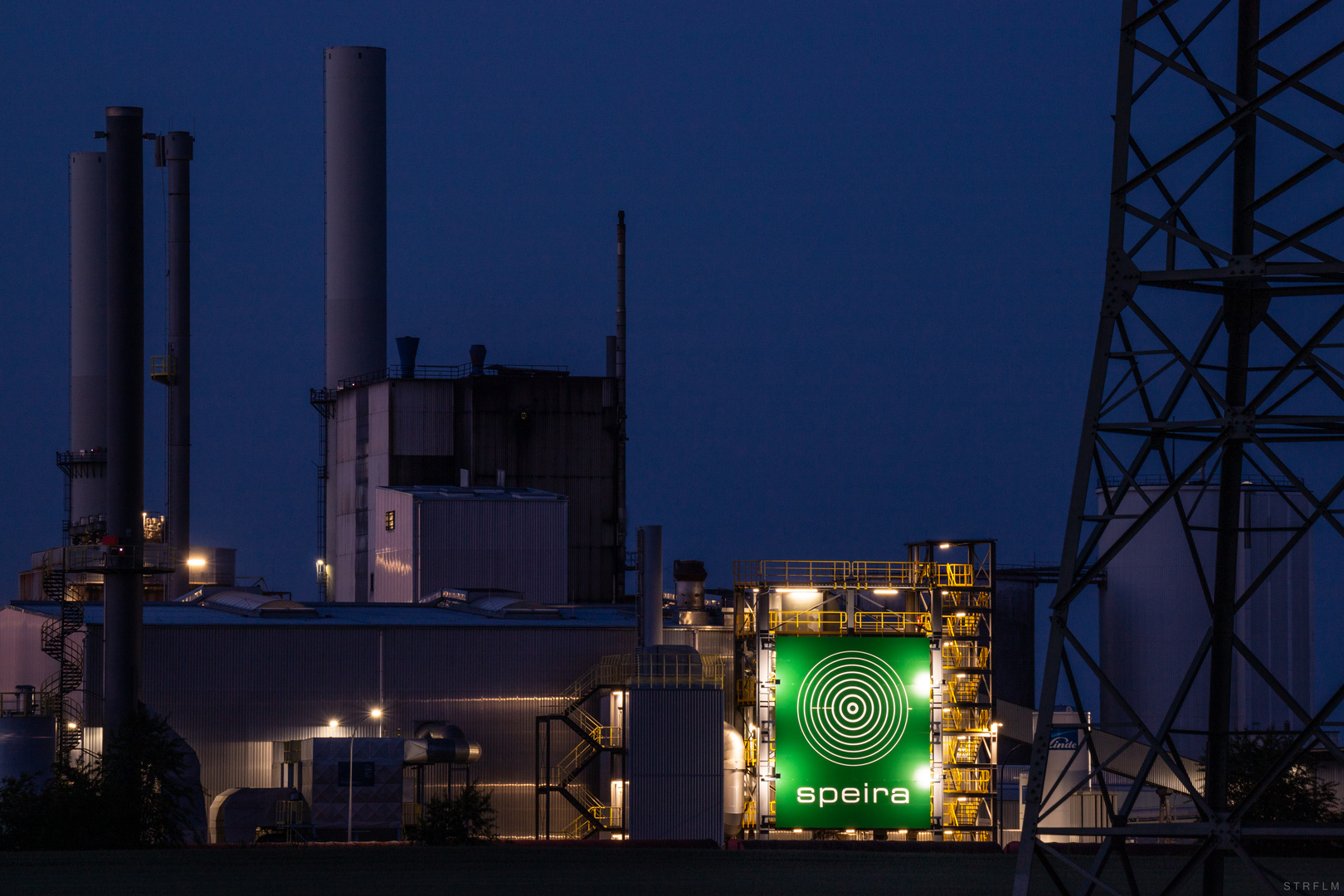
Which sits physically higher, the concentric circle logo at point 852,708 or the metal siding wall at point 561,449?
the metal siding wall at point 561,449

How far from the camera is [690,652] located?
54.2 m

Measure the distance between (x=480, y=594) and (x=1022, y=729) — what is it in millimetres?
19397

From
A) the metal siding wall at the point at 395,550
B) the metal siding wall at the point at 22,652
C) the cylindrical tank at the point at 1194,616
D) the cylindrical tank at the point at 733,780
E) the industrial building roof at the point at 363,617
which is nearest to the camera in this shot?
the cylindrical tank at the point at 733,780

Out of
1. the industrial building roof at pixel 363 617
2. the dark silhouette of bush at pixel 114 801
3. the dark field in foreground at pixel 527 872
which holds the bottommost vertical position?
the dark silhouette of bush at pixel 114 801

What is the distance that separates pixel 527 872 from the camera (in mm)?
33688

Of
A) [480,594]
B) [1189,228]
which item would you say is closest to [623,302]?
[480,594]

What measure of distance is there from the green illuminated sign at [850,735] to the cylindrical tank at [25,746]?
69.0 feet

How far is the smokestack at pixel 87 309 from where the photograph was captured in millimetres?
88312

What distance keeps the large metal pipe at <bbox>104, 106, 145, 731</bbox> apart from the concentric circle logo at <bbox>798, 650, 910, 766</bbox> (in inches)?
765

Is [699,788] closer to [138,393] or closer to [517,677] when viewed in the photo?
[517,677]

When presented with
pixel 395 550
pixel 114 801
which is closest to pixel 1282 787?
pixel 395 550

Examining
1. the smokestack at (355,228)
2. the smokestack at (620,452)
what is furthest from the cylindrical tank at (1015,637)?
the smokestack at (355,228)

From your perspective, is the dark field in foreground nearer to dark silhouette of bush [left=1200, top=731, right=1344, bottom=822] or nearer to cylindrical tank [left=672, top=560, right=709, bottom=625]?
dark silhouette of bush [left=1200, top=731, right=1344, bottom=822]

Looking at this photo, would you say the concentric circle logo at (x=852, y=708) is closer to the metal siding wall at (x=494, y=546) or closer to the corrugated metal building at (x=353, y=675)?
the corrugated metal building at (x=353, y=675)
